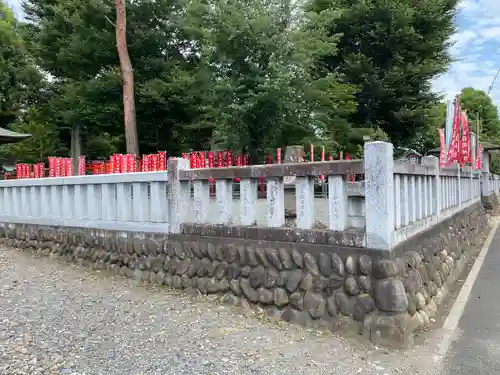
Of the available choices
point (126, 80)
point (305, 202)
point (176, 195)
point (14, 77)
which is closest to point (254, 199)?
point (305, 202)

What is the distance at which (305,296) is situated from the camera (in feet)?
14.7

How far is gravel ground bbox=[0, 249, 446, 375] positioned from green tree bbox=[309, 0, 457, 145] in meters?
16.1

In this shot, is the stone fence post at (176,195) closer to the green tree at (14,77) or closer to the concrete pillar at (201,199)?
the concrete pillar at (201,199)

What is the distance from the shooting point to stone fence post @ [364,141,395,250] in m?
4.03

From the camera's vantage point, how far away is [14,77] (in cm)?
2284

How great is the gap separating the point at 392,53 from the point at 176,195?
1721cm

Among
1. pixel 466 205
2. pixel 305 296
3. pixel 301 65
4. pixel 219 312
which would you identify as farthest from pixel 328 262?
pixel 301 65

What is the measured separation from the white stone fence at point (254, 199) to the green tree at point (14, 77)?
54.2 feet

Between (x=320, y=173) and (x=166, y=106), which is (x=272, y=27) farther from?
(x=320, y=173)

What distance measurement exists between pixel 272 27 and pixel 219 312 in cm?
884

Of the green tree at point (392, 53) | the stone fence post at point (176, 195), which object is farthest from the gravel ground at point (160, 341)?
the green tree at point (392, 53)

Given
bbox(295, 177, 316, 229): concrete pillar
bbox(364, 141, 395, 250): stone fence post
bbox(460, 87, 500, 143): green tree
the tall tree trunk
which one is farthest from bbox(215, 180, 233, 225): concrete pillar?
bbox(460, 87, 500, 143): green tree

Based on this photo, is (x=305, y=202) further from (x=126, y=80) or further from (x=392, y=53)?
(x=392, y=53)

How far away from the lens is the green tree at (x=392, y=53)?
19.3 m
